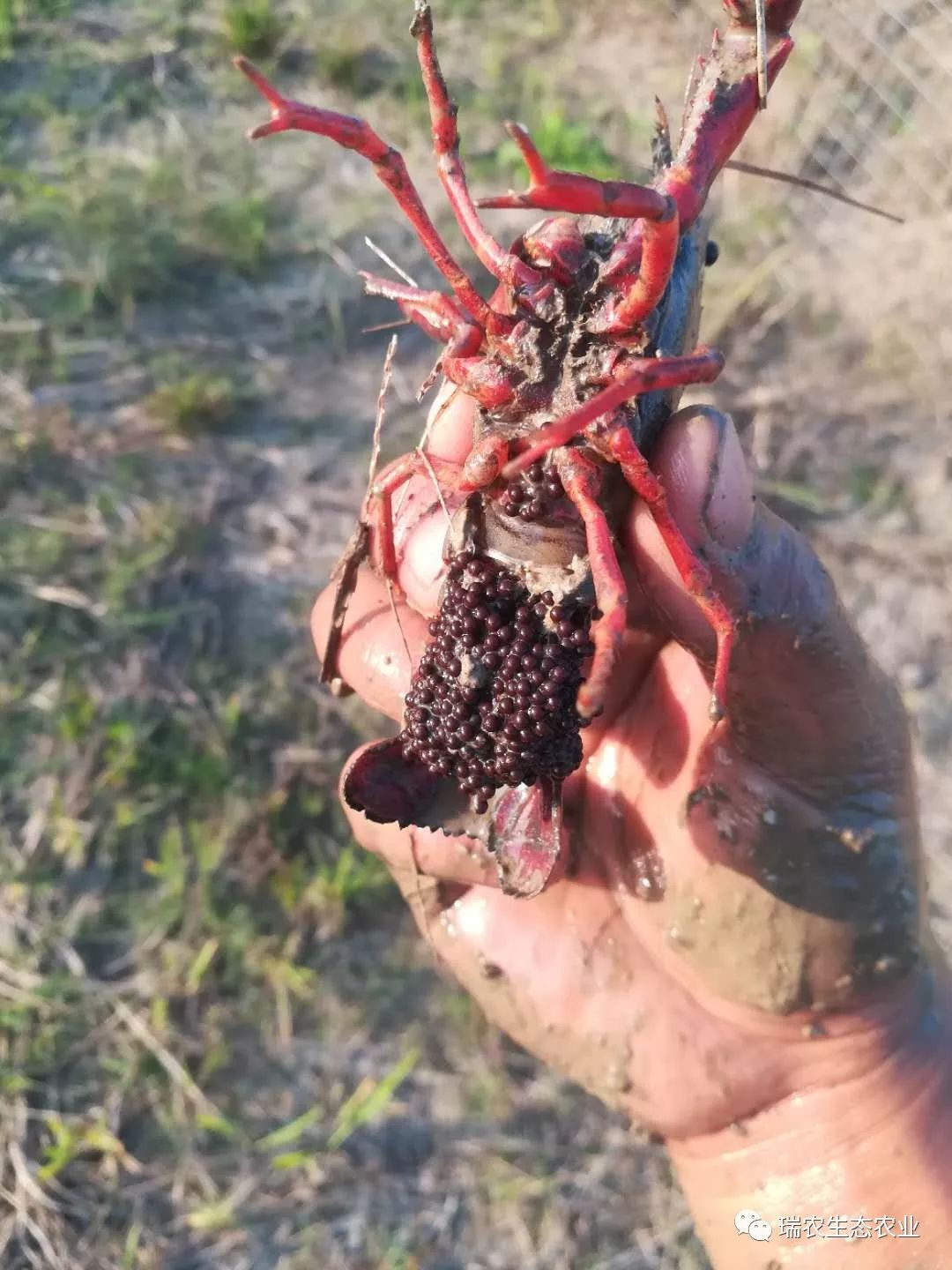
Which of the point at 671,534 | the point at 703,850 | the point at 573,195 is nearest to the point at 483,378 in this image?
the point at 671,534

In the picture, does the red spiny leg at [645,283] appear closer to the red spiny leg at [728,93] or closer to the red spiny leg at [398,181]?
the red spiny leg at [728,93]

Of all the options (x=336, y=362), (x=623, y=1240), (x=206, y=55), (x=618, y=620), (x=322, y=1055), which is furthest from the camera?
(x=206, y=55)

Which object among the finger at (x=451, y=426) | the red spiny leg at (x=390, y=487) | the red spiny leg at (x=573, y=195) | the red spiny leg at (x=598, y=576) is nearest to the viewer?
the red spiny leg at (x=573, y=195)

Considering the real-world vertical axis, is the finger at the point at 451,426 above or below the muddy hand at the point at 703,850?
above

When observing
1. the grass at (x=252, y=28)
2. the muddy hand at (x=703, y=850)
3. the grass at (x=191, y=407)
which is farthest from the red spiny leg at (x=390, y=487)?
the grass at (x=252, y=28)

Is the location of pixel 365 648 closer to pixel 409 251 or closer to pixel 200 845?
pixel 200 845

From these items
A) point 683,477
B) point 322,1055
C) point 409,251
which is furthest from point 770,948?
point 409,251

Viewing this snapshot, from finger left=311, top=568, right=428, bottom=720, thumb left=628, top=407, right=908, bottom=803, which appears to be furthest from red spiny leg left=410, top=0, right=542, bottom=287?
finger left=311, top=568, right=428, bottom=720

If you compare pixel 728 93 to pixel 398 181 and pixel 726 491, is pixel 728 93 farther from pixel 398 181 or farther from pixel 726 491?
pixel 726 491
